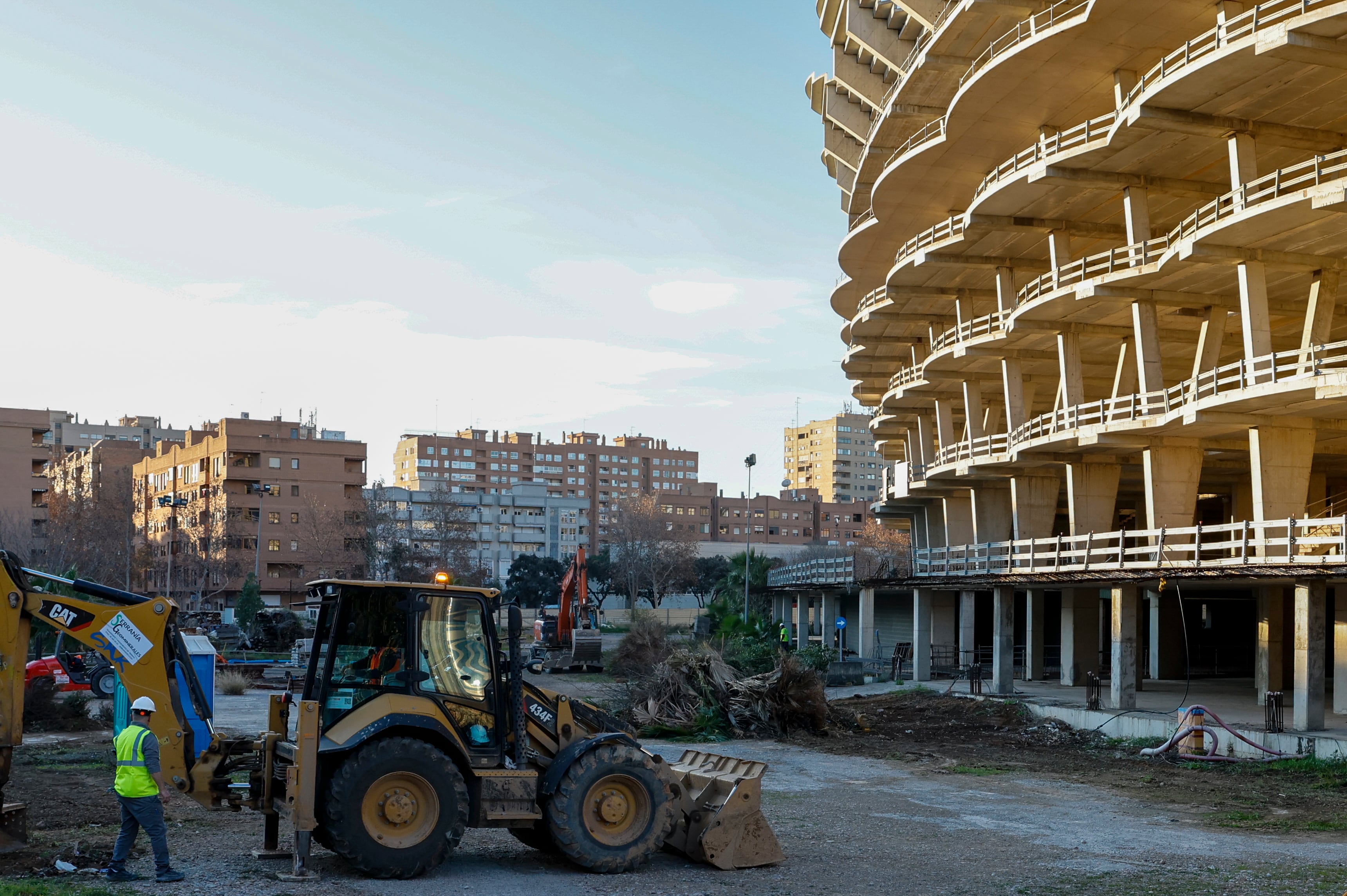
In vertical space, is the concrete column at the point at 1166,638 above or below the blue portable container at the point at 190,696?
below

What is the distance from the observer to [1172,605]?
44.0m

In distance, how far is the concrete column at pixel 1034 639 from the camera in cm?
4244

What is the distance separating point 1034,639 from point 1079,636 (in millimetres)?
3455

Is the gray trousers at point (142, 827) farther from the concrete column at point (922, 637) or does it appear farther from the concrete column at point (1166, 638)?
the concrete column at point (1166, 638)

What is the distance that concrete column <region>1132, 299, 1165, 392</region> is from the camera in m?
32.6

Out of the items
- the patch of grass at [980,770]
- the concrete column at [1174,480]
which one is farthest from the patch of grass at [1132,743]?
the concrete column at [1174,480]

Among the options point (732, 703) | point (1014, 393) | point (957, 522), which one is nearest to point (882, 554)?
point (957, 522)

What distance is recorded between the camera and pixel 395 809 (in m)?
11.2

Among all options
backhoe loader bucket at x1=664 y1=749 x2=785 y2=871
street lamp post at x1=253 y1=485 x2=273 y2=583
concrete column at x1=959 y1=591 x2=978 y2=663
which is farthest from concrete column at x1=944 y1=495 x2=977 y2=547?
street lamp post at x1=253 y1=485 x2=273 y2=583

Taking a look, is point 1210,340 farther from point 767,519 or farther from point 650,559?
point 767,519

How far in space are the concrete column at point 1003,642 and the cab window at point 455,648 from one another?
86.8 feet

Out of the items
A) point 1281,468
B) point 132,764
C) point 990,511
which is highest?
point 1281,468

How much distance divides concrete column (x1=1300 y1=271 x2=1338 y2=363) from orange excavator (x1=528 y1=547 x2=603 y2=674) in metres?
24.5

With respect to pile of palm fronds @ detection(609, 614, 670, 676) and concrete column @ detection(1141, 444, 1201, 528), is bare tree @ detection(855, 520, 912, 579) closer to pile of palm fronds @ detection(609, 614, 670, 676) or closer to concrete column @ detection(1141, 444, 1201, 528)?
pile of palm fronds @ detection(609, 614, 670, 676)
